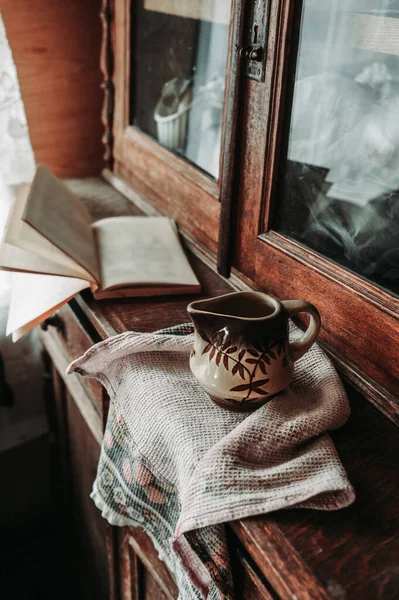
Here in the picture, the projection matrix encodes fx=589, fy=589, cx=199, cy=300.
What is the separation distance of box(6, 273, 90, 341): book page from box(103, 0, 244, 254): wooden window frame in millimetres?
239

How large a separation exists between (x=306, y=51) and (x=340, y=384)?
38cm

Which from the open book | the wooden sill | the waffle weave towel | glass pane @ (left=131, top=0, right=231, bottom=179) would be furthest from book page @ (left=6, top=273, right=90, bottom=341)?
the wooden sill

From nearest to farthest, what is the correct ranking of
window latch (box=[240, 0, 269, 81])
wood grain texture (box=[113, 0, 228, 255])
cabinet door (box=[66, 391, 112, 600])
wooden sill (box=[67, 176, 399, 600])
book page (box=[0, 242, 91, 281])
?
wooden sill (box=[67, 176, 399, 600])
window latch (box=[240, 0, 269, 81])
book page (box=[0, 242, 91, 281])
wood grain texture (box=[113, 0, 228, 255])
cabinet door (box=[66, 391, 112, 600])

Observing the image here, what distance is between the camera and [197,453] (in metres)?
0.52

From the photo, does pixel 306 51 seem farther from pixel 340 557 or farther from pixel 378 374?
pixel 340 557

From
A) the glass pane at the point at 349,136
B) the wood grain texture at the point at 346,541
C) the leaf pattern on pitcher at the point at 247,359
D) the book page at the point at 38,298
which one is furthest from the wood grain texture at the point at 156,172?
the wood grain texture at the point at 346,541

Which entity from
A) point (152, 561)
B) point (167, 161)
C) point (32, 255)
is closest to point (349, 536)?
point (152, 561)

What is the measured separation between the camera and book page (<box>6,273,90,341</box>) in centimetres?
80

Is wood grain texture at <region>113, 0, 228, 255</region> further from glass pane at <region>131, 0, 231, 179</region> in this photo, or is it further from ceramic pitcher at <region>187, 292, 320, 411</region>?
ceramic pitcher at <region>187, 292, 320, 411</region>

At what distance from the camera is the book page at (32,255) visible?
800 mm

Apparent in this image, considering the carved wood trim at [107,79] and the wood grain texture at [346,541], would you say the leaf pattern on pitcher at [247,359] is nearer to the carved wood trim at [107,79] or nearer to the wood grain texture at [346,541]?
the wood grain texture at [346,541]

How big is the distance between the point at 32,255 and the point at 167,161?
33 centimetres

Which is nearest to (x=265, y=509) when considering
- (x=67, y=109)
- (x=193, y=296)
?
(x=193, y=296)

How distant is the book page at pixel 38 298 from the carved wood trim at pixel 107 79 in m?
0.50
